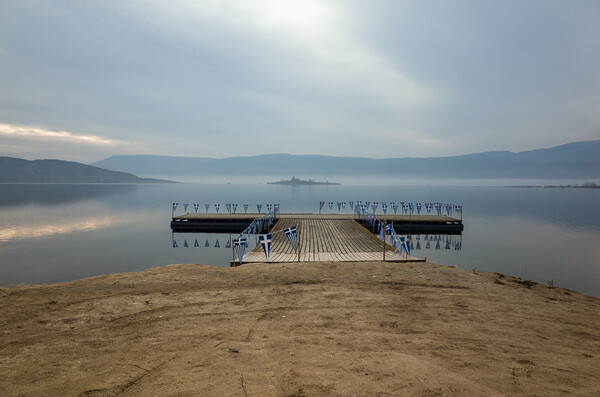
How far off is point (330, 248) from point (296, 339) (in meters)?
13.7

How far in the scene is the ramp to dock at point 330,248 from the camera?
16.0 m

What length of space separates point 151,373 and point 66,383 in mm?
1137

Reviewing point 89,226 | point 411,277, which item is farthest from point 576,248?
point 89,226

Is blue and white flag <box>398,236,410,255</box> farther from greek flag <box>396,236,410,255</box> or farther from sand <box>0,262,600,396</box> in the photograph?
sand <box>0,262,600,396</box>

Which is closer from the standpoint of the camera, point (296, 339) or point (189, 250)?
point (296, 339)

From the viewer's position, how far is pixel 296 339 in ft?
20.0

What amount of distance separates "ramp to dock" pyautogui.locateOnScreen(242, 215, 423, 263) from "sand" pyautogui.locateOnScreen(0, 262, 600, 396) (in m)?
5.45

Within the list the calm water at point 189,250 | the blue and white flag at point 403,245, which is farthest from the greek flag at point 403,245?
the calm water at point 189,250

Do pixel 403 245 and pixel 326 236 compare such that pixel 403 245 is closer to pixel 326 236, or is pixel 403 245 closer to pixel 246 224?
pixel 326 236

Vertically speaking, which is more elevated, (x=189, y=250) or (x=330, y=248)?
(x=330, y=248)

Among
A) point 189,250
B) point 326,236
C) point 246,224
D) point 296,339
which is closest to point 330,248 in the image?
point 326,236

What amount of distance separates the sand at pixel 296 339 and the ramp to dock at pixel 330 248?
17.9ft

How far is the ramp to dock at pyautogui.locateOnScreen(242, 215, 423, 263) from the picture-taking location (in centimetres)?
1603

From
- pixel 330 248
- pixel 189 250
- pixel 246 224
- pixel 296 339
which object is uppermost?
pixel 296 339
